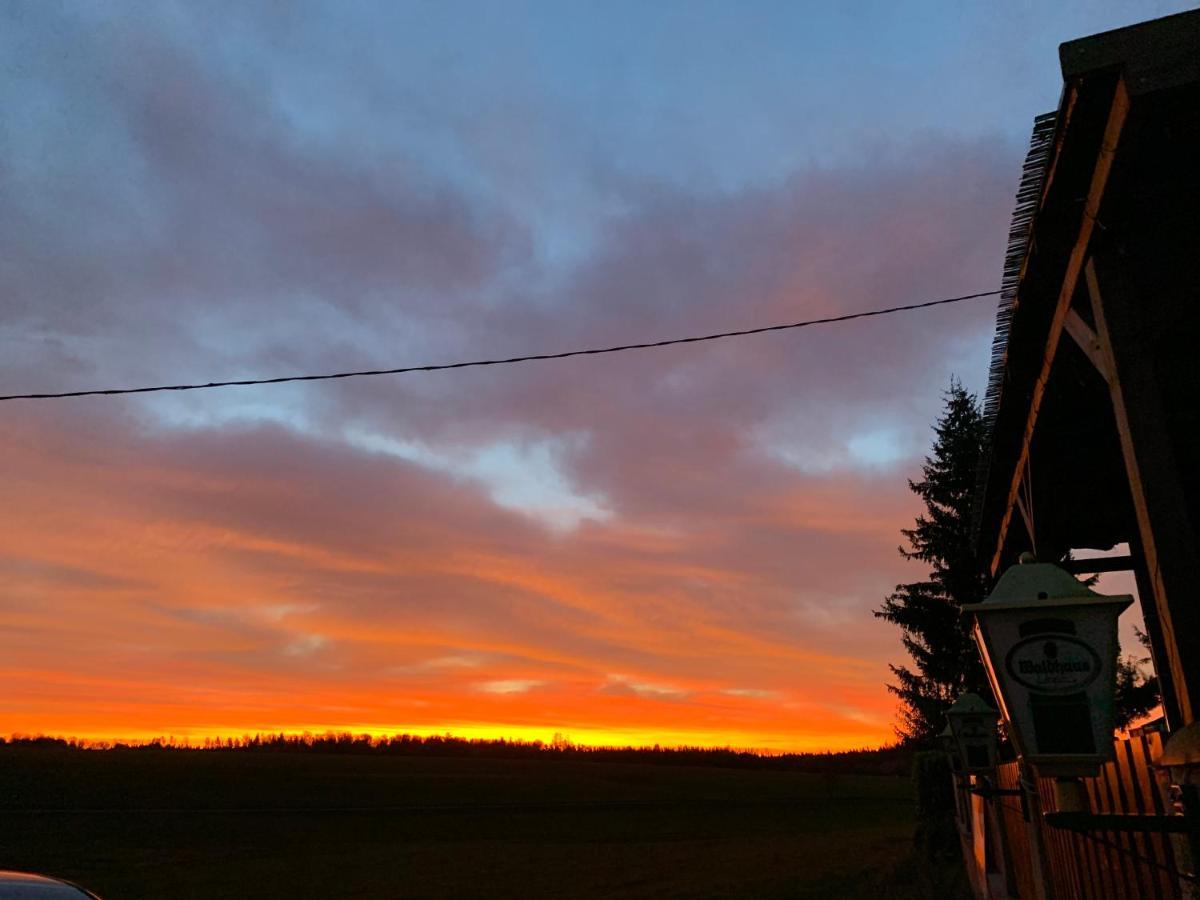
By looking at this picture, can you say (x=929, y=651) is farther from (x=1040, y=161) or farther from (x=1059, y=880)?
(x=1040, y=161)

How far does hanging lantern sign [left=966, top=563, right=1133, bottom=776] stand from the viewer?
2896 mm

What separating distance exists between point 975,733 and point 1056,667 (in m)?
6.64

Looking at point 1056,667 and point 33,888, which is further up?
point 1056,667

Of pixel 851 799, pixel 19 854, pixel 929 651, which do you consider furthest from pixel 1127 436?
pixel 851 799

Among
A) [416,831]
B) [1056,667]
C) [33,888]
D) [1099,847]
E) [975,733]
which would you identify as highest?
[975,733]

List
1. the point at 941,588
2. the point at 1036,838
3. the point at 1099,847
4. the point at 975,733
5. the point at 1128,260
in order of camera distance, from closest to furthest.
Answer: the point at 1128,260 → the point at 1099,847 → the point at 1036,838 → the point at 975,733 → the point at 941,588

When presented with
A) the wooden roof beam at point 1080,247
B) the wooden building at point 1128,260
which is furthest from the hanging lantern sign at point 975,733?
the wooden building at point 1128,260

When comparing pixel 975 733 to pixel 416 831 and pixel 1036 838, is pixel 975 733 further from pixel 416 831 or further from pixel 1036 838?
pixel 416 831

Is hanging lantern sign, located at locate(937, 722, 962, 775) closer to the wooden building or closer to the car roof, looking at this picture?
the wooden building

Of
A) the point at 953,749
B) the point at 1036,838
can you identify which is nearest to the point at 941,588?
the point at 953,749

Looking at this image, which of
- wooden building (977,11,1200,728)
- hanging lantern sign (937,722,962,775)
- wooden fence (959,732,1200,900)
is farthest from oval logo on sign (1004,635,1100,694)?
hanging lantern sign (937,722,962,775)

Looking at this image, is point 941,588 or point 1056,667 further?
point 941,588

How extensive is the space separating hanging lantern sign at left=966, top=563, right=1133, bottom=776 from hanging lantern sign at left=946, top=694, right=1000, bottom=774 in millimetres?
6389

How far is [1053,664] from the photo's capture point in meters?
2.96
